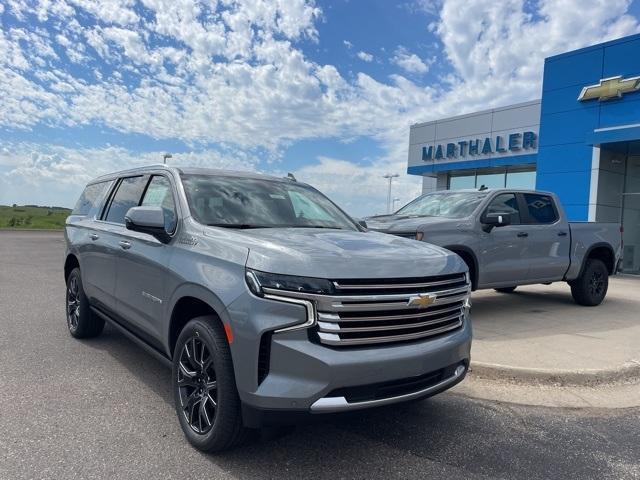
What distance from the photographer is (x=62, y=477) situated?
288 cm

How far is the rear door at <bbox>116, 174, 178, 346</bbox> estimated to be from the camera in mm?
3738

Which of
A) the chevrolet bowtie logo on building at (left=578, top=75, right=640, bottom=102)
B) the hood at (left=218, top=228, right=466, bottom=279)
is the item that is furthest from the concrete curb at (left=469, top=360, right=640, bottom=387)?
the chevrolet bowtie logo on building at (left=578, top=75, right=640, bottom=102)

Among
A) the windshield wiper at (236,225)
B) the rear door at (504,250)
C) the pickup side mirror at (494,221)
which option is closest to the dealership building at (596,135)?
the rear door at (504,250)

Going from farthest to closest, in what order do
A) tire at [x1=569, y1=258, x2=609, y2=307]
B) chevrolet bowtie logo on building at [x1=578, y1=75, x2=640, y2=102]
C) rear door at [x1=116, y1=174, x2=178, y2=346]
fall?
chevrolet bowtie logo on building at [x1=578, y1=75, x2=640, y2=102]
tire at [x1=569, y1=258, x2=609, y2=307]
rear door at [x1=116, y1=174, x2=178, y2=346]

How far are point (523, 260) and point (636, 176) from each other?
12.2 metres

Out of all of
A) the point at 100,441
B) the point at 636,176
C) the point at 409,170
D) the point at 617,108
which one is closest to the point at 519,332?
the point at 100,441

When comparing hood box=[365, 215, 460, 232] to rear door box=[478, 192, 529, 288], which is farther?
rear door box=[478, 192, 529, 288]

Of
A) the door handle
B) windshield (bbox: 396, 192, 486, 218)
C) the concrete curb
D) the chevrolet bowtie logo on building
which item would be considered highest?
the chevrolet bowtie logo on building

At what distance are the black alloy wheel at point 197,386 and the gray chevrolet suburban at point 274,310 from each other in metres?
0.01

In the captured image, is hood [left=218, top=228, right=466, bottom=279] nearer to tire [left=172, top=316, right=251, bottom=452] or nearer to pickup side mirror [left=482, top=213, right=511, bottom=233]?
tire [left=172, top=316, right=251, bottom=452]

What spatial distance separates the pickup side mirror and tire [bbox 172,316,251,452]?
15.6 ft

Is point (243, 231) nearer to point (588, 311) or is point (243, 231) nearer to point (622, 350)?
point (622, 350)

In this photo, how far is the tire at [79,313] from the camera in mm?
5648

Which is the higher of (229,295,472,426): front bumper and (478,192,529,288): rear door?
(478,192,529,288): rear door
